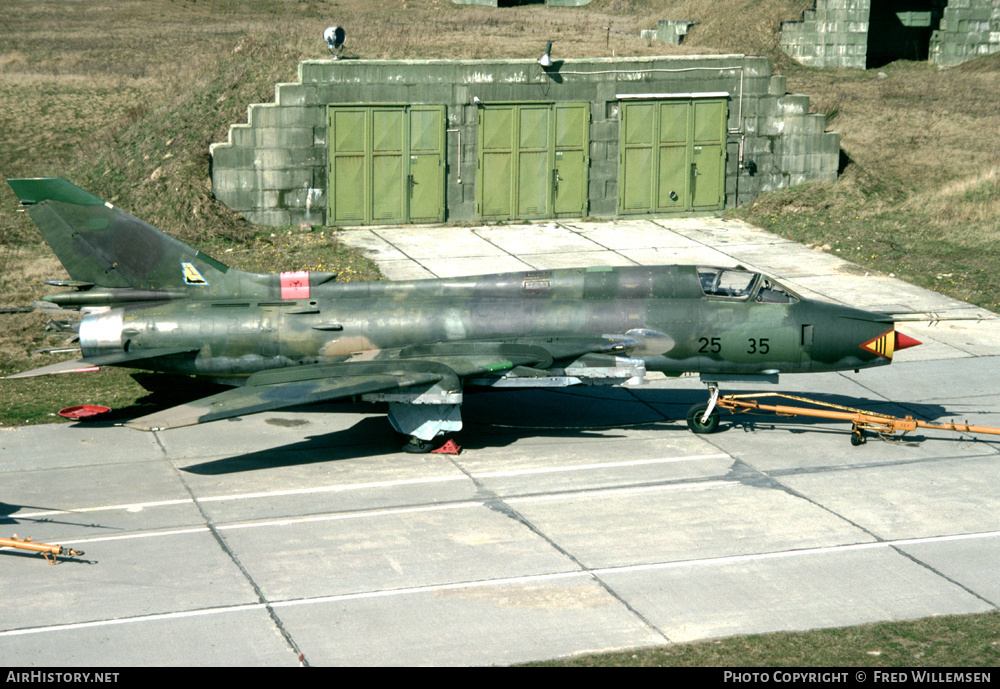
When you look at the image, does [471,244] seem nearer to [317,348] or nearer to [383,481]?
[317,348]

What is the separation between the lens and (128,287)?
1864 cm

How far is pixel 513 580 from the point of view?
13.2 metres

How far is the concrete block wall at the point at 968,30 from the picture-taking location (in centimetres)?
5031

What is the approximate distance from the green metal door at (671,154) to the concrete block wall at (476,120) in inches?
12.6

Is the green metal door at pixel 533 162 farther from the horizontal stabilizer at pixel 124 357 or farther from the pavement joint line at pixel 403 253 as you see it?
the horizontal stabilizer at pixel 124 357

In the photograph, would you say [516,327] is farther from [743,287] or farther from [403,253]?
[403,253]

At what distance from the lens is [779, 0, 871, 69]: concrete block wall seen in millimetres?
49125

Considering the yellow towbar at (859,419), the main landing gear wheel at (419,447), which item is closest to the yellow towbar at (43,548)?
the main landing gear wheel at (419,447)

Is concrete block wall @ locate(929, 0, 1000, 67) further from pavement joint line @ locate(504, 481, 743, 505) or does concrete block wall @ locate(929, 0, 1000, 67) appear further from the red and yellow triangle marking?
pavement joint line @ locate(504, 481, 743, 505)

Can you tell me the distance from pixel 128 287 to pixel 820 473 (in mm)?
11804

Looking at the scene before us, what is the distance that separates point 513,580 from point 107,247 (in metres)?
9.79

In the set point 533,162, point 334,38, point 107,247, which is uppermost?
point 334,38

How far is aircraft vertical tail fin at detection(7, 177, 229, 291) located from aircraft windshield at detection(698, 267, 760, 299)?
8.26 metres

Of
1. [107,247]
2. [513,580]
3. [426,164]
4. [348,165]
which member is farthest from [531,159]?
[513,580]
